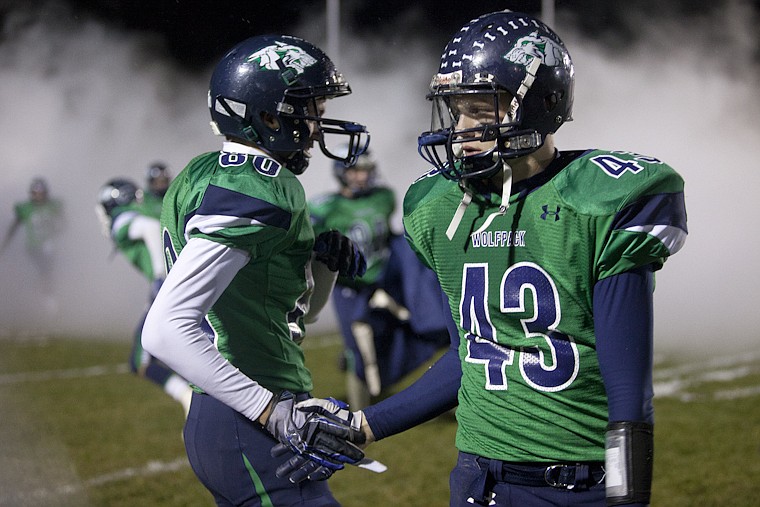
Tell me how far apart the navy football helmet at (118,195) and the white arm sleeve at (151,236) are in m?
0.31

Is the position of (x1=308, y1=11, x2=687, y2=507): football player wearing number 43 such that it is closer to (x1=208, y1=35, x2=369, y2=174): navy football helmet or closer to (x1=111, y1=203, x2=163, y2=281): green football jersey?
(x1=208, y1=35, x2=369, y2=174): navy football helmet

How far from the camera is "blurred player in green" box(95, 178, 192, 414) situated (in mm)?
4930

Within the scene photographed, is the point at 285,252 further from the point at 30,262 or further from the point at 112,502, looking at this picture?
the point at 30,262

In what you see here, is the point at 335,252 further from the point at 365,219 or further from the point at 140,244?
the point at 365,219

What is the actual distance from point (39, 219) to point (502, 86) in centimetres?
979

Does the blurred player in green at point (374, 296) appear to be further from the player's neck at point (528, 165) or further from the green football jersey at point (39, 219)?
the green football jersey at point (39, 219)

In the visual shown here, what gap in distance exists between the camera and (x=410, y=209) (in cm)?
192

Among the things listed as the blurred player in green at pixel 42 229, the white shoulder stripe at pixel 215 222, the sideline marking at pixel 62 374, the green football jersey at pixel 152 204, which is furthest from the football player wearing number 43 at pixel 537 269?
the blurred player in green at pixel 42 229

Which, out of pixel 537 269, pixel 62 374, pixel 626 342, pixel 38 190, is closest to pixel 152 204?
pixel 62 374

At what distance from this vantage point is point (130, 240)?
5.43m

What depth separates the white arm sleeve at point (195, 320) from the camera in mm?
1902

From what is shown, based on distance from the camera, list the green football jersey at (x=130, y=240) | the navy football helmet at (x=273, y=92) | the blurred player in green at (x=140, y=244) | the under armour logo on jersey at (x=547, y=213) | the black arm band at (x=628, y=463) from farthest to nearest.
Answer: the green football jersey at (x=130, y=240), the blurred player in green at (x=140, y=244), the navy football helmet at (x=273, y=92), the under armour logo on jersey at (x=547, y=213), the black arm band at (x=628, y=463)

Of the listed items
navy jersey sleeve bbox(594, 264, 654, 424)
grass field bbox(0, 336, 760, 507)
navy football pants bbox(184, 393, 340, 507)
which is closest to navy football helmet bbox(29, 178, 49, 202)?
grass field bbox(0, 336, 760, 507)

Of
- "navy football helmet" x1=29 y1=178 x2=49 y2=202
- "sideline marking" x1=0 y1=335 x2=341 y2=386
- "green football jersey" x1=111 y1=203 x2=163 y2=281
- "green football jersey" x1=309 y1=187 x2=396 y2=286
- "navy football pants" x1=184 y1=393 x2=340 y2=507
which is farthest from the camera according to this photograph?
"navy football helmet" x1=29 y1=178 x2=49 y2=202
